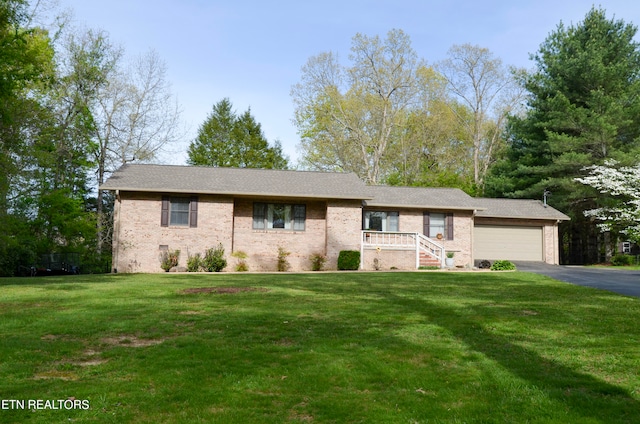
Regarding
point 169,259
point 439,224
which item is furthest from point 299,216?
point 439,224

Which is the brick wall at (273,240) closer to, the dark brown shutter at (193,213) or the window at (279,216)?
the window at (279,216)

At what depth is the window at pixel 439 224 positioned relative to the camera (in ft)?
85.0

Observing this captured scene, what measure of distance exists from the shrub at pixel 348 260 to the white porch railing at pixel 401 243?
0.83 m

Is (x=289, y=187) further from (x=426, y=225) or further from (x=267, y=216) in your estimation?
(x=426, y=225)

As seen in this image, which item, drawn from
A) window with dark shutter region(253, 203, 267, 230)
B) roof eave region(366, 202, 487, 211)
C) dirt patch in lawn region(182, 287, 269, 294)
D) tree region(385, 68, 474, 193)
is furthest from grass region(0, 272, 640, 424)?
tree region(385, 68, 474, 193)

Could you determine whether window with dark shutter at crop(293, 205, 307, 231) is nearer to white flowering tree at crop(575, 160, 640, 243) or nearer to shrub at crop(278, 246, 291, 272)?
shrub at crop(278, 246, 291, 272)

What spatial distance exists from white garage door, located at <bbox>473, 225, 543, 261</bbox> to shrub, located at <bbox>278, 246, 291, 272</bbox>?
442 inches

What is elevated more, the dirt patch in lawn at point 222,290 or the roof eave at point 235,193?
the roof eave at point 235,193

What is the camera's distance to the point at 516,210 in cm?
2880

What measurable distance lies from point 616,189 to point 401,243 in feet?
44.7

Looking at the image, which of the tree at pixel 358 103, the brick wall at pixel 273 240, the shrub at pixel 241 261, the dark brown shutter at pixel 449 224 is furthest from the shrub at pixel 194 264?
the tree at pixel 358 103

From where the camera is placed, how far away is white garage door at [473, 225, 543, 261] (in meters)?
28.4

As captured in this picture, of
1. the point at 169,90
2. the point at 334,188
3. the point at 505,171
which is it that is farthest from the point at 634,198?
the point at 169,90

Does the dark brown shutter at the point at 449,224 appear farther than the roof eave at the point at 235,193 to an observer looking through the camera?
Yes
